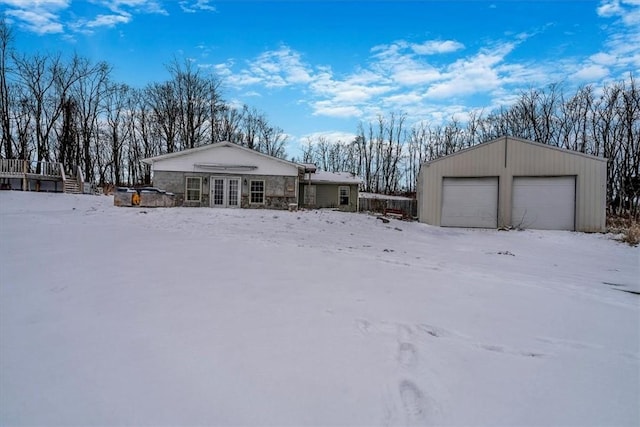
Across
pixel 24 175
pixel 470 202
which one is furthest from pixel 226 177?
pixel 470 202

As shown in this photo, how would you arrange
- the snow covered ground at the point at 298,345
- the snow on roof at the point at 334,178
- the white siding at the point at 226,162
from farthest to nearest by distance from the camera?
the snow on roof at the point at 334,178 < the white siding at the point at 226,162 < the snow covered ground at the point at 298,345

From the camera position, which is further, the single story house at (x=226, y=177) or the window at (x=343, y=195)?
the window at (x=343, y=195)

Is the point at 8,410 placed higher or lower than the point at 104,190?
lower

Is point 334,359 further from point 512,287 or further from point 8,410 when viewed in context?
point 512,287

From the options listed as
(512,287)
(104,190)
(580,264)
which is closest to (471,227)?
(580,264)

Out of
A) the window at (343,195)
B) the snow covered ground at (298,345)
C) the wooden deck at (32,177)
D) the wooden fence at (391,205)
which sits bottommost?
the snow covered ground at (298,345)

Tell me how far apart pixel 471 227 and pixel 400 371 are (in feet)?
47.9

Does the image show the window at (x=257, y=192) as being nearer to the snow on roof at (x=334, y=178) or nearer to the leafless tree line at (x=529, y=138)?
the snow on roof at (x=334, y=178)

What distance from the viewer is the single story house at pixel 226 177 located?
61.9 feet

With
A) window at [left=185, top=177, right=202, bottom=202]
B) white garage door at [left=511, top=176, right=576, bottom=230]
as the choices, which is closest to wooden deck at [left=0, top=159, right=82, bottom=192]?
window at [left=185, top=177, right=202, bottom=202]

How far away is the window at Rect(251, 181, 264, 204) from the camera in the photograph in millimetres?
19484

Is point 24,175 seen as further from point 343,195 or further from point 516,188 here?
point 516,188

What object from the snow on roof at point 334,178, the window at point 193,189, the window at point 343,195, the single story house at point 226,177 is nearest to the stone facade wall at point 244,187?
the single story house at point 226,177

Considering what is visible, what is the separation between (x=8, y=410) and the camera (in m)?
1.86
